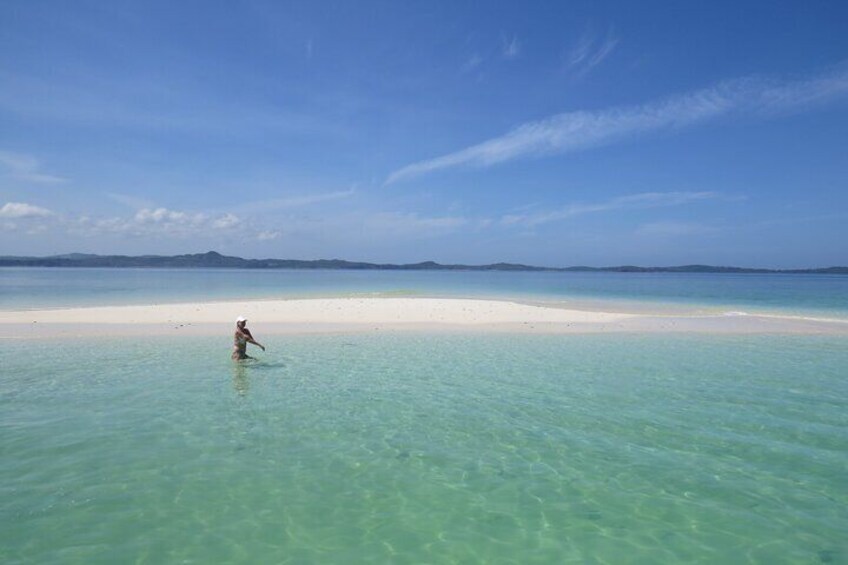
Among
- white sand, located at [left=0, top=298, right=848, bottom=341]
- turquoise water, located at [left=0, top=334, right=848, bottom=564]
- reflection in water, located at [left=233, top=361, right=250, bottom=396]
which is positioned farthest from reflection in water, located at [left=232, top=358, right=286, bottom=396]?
white sand, located at [left=0, top=298, right=848, bottom=341]

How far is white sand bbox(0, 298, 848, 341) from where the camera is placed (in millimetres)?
27078

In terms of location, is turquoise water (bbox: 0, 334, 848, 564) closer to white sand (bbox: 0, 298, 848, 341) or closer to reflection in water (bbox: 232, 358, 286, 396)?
reflection in water (bbox: 232, 358, 286, 396)

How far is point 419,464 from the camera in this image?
9.14m

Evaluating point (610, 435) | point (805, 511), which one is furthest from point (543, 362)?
point (805, 511)

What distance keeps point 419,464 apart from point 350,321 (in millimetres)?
22725

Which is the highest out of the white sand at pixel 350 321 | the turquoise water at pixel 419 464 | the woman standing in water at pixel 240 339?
the woman standing in water at pixel 240 339

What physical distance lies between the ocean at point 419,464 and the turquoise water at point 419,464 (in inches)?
1.6

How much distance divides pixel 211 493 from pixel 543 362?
43.7 ft

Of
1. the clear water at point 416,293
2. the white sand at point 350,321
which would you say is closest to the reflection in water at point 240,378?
the white sand at point 350,321

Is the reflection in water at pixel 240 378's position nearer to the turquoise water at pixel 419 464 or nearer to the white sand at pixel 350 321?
the turquoise water at pixel 419 464

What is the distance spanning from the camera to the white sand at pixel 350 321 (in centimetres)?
2708

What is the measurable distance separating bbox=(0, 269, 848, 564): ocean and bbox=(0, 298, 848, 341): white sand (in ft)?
34.4

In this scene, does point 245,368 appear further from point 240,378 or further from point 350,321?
point 350,321

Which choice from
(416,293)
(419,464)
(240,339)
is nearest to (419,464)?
(419,464)
